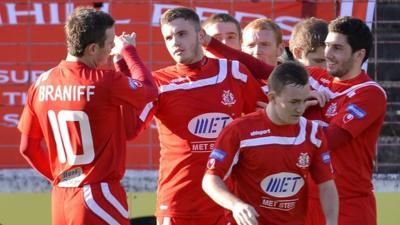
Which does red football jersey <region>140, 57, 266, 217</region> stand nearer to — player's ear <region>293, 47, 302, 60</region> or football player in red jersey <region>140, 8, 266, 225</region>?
football player in red jersey <region>140, 8, 266, 225</region>

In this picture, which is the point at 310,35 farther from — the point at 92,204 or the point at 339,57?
the point at 92,204

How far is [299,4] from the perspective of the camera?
756 centimetres

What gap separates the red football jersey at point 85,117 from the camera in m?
4.59

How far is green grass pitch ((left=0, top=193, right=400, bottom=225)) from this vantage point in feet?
24.3

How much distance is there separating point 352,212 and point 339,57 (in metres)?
0.78

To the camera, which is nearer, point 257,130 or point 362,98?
point 257,130

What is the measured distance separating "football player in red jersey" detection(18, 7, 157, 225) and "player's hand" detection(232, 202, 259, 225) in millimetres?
786

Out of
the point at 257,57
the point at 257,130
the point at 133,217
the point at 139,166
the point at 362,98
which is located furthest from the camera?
the point at 139,166

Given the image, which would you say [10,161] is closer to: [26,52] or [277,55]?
[26,52]

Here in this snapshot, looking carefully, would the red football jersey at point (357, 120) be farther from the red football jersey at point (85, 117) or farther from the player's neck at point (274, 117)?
the red football jersey at point (85, 117)

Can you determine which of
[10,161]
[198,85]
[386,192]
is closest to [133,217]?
[10,161]

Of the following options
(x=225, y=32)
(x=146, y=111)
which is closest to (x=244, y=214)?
(x=146, y=111)

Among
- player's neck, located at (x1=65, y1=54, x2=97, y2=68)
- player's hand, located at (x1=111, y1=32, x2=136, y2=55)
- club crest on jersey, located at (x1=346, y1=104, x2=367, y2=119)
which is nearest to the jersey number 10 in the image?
player's neck, located at (x1=65, y1=54, x2=97, y2=68)

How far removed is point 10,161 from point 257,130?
148 inches
